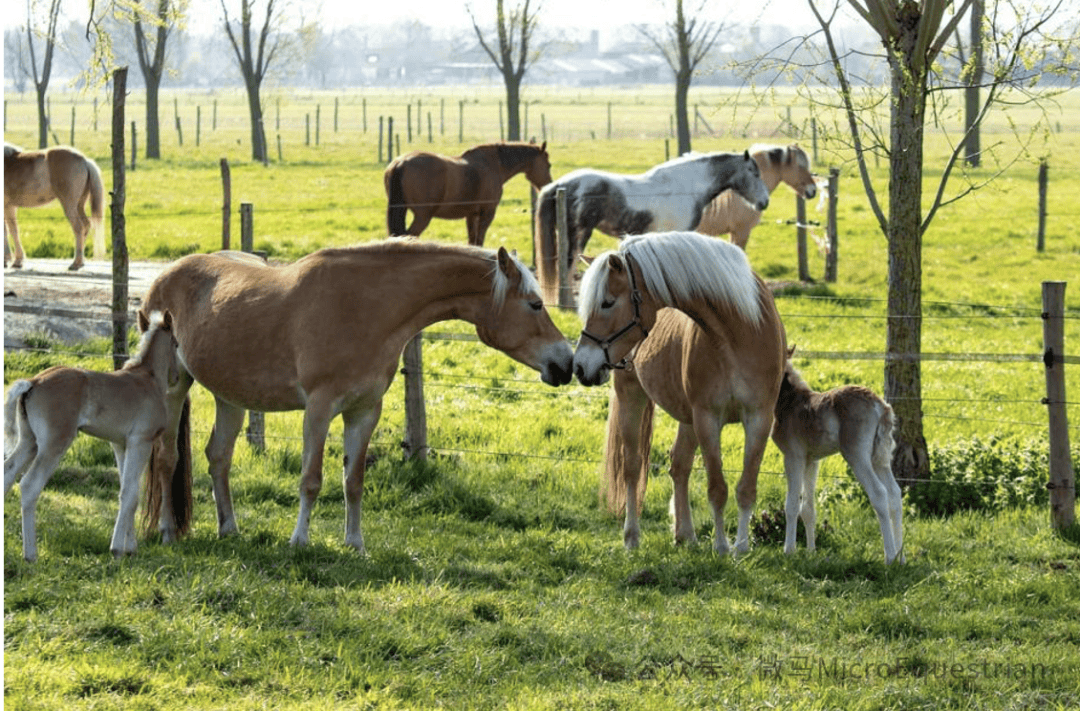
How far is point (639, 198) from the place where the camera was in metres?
17.1

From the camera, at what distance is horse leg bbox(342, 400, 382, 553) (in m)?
7.26

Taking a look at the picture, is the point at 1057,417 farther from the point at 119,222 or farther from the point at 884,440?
the point at 119,222

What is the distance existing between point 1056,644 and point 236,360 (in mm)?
4362

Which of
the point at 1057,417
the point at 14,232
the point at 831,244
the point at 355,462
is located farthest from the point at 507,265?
the point at 14,232

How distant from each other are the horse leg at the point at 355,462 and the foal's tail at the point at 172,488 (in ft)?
2.97

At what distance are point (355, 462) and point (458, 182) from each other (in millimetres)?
11814

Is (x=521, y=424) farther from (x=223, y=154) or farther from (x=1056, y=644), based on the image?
(x=223, y=154)

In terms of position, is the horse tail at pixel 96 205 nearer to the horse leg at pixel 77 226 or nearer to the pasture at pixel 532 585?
the horse leg at pixel 77 226

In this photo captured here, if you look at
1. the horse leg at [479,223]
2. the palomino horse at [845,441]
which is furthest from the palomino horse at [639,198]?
the palomino horse at [845,441]

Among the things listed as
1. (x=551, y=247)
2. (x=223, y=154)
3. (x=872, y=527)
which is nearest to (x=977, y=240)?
(x=551, y=247)

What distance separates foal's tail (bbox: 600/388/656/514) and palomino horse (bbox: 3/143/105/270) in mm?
12060

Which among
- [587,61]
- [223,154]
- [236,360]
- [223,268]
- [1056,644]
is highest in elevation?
[587,61]

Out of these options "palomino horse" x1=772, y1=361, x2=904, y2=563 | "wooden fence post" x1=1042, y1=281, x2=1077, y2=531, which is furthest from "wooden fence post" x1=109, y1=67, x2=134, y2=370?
"wooden fence post" x1=1042, y1=281, x2=1077, y2=531

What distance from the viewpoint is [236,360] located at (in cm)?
723
